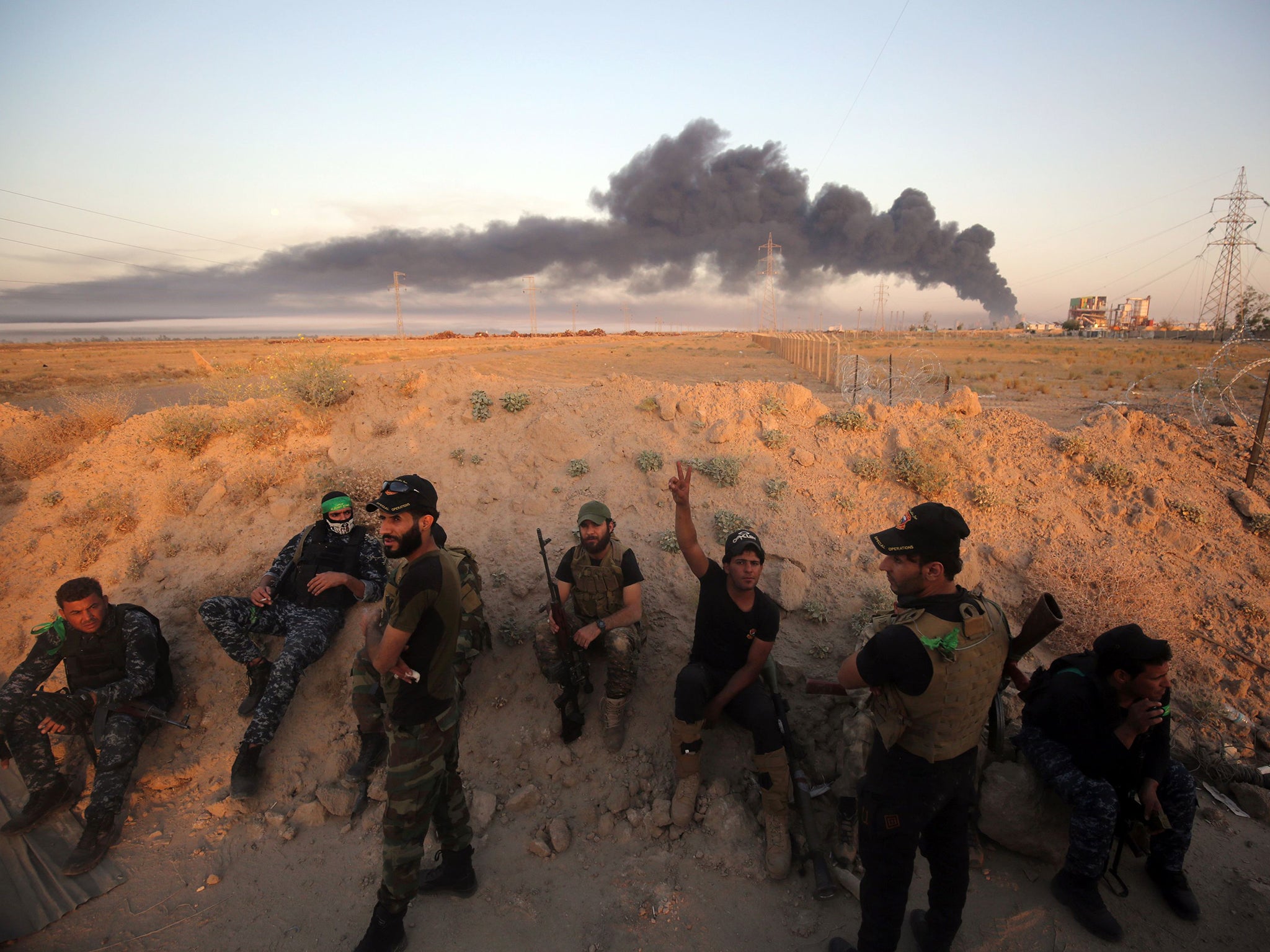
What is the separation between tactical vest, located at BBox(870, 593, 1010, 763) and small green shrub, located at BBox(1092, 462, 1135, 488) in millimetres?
5839

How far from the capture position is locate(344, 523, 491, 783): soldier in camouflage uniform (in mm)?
4379

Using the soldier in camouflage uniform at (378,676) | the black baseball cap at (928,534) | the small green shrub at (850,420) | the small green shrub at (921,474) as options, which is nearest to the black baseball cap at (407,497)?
the soldier in camouflage uniform at (378,676)

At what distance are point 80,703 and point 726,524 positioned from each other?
5.88 metres

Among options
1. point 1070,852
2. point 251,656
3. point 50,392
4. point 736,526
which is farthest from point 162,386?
point 1070,852

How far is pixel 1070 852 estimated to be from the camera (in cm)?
350

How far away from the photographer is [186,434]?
26.8 feet

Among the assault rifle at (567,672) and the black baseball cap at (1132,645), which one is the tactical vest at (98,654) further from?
the black baseball cap at (1132,645)

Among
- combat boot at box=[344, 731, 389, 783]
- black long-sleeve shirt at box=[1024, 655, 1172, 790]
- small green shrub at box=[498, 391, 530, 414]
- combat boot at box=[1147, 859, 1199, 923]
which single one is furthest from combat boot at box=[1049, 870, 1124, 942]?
small green shrub at box=[498, 391, 530, 414]

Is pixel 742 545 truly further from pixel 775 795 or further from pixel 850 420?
pixel 850 420

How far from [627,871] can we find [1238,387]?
85.8 ft

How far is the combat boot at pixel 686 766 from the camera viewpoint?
411 centimetres

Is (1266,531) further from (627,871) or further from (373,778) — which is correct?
(373,778)

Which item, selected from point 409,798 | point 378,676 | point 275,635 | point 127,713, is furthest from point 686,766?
point 127,713

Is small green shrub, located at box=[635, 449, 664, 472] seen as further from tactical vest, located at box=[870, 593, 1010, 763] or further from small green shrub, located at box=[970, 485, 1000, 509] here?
tactical vest, located at box=[870, 593, 1010, 763]
